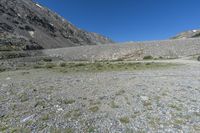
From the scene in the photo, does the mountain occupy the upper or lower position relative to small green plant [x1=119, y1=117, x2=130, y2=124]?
upper

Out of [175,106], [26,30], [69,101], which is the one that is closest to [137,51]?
[69,101]

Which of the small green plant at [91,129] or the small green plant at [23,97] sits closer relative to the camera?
the small green plant at [91,129]

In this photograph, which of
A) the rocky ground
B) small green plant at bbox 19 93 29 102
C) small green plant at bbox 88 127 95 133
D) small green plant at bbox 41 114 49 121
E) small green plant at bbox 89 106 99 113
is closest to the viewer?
small green plant at bbox 88 127 95 133

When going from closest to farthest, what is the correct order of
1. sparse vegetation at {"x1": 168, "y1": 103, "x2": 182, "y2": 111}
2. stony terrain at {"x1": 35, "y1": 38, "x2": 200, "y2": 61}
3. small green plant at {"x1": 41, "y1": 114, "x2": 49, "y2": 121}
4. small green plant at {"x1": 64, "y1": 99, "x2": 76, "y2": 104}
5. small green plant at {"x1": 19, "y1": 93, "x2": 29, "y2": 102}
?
1. small green plant at {"x1": 41, "y1": 114, "x2": 49, "y2": 121}
2. sparse vegetation at {"x1": 168, "y1": 103, "x2": 182, "y2": 111}
3. small green plant at {"x1": 64, "y1": 99, "x2": 76, "y2": 104}
4. small green plant at {"x1": 19, "y1": 93, "x2": 29, "y2": 102}
5. stony terrain at {"x1": 35, "y1": 38, "x2": 200, "y2": 61}

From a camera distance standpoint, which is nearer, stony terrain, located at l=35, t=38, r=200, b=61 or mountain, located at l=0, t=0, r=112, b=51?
stony terrain, located at l=35, t=38, r=200, b=61

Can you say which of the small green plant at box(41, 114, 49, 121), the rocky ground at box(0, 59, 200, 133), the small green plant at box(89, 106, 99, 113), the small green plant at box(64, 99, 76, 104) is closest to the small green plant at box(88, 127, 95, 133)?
the rocky ground at box(0, 59, 200, 133)

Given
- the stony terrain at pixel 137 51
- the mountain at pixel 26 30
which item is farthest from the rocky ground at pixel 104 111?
the mountain at pixel 26 30

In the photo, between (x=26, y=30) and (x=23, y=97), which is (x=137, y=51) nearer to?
(x=23, y=97)

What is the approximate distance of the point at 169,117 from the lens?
255 inches

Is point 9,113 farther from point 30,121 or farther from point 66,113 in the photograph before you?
point 66,113

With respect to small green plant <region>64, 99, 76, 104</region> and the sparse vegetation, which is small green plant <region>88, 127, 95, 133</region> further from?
the sparse vegetation

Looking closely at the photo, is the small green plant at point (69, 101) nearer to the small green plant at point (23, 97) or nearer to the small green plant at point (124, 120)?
the small green plant at point (23, 97)

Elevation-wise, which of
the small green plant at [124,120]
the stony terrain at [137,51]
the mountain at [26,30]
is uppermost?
the mountain at [26,30]

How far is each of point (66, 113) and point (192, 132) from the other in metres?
4.98
